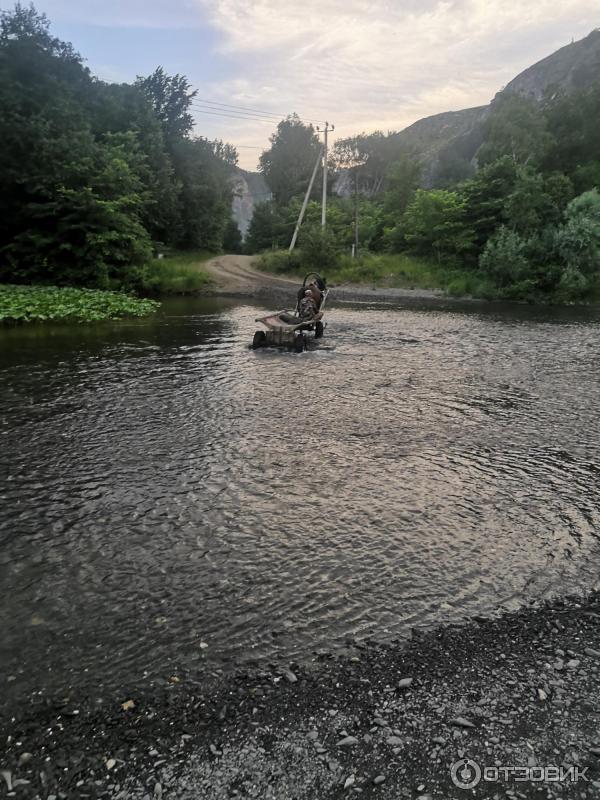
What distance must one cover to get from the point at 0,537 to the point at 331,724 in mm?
4330

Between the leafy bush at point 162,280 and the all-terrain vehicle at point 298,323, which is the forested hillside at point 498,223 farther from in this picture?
the all-terrain vehicle at point 298,323

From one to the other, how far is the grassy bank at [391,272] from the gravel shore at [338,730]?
35.9m

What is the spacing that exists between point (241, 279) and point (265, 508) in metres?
35.9

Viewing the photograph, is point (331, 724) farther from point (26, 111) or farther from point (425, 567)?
point (26, 111)

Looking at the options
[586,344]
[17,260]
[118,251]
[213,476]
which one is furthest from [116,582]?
[17,260]

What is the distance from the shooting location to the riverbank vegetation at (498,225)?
35469 mm

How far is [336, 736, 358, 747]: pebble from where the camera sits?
10.9ft

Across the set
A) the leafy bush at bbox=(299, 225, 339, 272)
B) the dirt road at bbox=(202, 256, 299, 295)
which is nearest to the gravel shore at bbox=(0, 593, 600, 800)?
the dirt road at bbox=(202, 256, 299, 295)

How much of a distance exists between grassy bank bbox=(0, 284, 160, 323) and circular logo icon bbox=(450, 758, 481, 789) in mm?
20807

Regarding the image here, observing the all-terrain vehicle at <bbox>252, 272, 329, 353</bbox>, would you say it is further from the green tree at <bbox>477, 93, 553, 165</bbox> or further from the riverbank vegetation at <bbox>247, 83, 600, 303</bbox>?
the green tree at <bbox>477, 93, 553, 165</bbox>

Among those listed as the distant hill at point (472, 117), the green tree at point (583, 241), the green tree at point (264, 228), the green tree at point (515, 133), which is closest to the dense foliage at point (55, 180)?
the green tree at point (264, 228)

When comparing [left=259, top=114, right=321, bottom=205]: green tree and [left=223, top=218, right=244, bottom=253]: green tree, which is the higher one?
[left=259, top=114, right=321, bottom=205]: green tree

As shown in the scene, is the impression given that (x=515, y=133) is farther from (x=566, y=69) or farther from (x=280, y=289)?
(x=566, y=69)

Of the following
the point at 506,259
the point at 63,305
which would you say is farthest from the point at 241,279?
the point at 63,305
